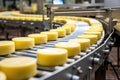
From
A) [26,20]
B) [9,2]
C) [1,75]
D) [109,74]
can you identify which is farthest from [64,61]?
[9,2]

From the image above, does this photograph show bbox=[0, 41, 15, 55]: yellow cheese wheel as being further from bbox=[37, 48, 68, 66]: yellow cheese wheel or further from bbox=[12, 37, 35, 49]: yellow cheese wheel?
bbox=[37, 48, 68, 66]: yellow cheese wheel

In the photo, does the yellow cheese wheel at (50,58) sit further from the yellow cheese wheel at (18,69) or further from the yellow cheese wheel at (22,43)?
the yellow cheese wheel at (22,43)

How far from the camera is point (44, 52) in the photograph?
104cm

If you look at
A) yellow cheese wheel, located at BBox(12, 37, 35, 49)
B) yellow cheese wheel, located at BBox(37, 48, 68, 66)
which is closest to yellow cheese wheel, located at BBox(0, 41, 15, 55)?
yellow cheese wheel, located at BBox(12, 37, 35, 49)

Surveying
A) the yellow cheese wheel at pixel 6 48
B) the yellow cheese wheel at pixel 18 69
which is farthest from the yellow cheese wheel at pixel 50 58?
the yellow cheese wheel at pixel 6 48

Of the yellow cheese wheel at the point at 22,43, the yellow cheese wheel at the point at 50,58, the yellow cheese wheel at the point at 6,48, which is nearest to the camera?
the yellow cheese wheel at the point at 50,58

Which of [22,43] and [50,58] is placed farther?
[22,43]

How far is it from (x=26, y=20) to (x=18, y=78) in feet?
9.12

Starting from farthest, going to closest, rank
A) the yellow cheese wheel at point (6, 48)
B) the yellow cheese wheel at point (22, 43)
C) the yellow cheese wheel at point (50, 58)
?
the yellow cheese wheel at point (22, 43)
the yellow cheese wheel at point (6, 48)
the yellow cheese wheel at point (50, 58)

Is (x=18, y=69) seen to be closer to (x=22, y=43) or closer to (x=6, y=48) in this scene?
(x=6, y=48)

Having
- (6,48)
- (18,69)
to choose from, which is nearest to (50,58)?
(18,69)

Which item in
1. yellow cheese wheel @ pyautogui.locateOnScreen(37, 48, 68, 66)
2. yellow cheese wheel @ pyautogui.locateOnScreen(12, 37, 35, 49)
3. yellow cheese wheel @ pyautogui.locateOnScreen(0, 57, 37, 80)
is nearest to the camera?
yellow cheese wheel @ pyautogui.locateOnScreen(0, 57, 37, 80)

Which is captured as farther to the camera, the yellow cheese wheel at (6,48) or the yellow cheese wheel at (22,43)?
the yellow cheese wheel at (22,43)

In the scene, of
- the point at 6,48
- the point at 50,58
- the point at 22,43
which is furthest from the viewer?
the point at 22,43
